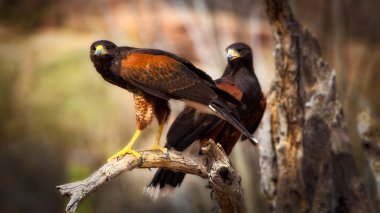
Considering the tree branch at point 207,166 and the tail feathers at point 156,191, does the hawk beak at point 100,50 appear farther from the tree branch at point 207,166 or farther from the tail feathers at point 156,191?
the tail feathers at point 156,191

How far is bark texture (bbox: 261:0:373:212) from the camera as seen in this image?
20.7 ft

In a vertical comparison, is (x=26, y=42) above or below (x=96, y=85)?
above

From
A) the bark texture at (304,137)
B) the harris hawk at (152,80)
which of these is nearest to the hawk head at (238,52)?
the bark texture at (304,137)

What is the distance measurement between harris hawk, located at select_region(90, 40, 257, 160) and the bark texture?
3.82 feet

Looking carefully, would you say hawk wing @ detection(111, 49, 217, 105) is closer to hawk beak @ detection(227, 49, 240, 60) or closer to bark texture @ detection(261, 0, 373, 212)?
hawk beak @ detection(227, 49, 240, 60)

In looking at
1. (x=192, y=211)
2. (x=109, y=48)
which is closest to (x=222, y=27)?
(x=192, y=211)

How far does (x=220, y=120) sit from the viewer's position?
602 centimetres

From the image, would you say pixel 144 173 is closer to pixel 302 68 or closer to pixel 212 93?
pixel 302 68

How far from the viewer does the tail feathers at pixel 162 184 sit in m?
6.00

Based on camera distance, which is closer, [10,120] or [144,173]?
[144,173]

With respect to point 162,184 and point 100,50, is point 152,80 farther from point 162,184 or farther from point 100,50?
point 162,184

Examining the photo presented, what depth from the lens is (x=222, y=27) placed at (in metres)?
11.4

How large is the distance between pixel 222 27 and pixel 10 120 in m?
3.36

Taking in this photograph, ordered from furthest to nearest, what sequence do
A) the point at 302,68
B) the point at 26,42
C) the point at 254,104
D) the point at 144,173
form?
the point at 26,42 → the point at 144,173 → the point at 302,68 → the point at 254,104
